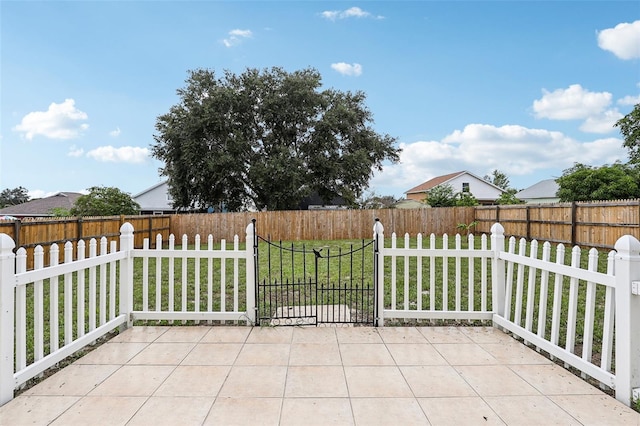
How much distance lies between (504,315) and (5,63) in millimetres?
9985

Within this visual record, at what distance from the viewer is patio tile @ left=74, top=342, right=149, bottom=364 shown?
3.03 meters

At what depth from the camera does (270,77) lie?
19359mm

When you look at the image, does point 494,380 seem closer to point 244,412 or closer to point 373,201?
point 244,412

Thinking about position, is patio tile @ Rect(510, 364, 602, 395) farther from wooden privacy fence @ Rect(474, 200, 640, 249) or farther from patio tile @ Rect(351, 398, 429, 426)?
wooden privacy fence @ Rect(474, 200, 640, 249)

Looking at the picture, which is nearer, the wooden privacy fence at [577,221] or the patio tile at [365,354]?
the patio tile at [365,354]

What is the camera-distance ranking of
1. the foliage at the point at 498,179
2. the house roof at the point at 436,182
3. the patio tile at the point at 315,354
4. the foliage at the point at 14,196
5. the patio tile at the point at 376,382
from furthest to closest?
the foliage at the point at 498,179, the foliage at the point at 14,196, the house roof at the point at 436,182, the patio tile at the point at 315,354, the patio tile at the point at 376,382

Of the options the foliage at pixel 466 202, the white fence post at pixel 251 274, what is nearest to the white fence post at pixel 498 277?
the white fence post at pixel 251 274

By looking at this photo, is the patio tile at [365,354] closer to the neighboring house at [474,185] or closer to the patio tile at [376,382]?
the patio tile at [376,382]

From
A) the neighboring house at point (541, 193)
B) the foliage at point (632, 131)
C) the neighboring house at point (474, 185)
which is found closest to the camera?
the foliage at point (632, 131)

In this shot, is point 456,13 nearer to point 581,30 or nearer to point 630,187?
point 581,30

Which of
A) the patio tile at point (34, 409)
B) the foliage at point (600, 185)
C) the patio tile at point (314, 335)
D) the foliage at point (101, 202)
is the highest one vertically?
the foliage at point (600, 185)

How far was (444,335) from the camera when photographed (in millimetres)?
3658

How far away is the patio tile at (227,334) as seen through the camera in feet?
11.5

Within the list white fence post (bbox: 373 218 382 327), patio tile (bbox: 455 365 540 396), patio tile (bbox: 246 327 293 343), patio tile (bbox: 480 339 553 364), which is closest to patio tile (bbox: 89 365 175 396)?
patio tile (bbox: 246 327 293 343)
